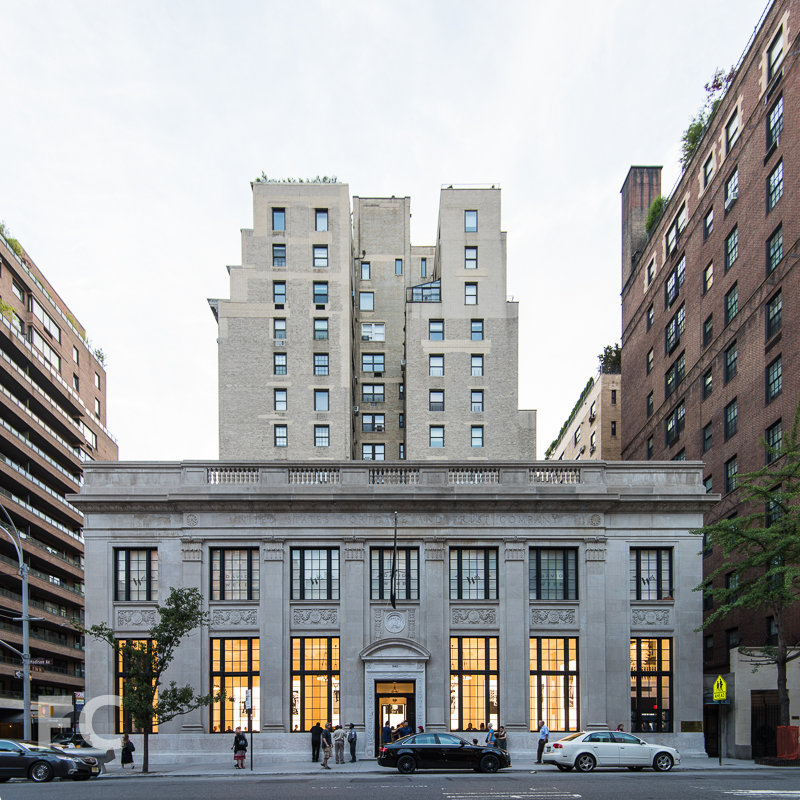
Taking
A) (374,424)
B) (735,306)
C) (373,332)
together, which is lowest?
(374,424)

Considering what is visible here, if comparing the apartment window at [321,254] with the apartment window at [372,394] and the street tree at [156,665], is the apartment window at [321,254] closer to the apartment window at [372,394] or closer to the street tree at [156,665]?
the apartment window at [372,394]


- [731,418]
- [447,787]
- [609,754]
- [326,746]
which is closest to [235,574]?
[326,746]

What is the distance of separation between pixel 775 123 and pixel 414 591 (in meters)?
29.7

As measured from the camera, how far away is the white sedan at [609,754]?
2836 cm

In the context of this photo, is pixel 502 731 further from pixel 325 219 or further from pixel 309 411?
pixel 325 219

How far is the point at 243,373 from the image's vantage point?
2077 inches

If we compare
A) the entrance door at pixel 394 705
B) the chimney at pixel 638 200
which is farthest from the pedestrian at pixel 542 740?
the chimney at pixel 638 200

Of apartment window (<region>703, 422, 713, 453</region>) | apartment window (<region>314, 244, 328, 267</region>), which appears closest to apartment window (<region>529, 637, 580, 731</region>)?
apartment window (<region>703, 422, 713, 453</region>)

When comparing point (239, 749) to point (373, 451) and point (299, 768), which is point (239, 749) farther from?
point (373, 451)

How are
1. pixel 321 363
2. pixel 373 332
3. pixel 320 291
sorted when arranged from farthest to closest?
pixel 373 332
pixel 320 291
pixel 321 363

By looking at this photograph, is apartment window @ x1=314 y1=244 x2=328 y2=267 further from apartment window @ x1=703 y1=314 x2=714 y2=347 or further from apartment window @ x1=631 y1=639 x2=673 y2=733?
apartment window @ x1=631 y1=639 x2=673 y2=733

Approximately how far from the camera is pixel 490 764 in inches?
1127

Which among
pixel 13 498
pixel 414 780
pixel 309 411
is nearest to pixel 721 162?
pixel 309 411

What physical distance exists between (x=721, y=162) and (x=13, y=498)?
5489cm
